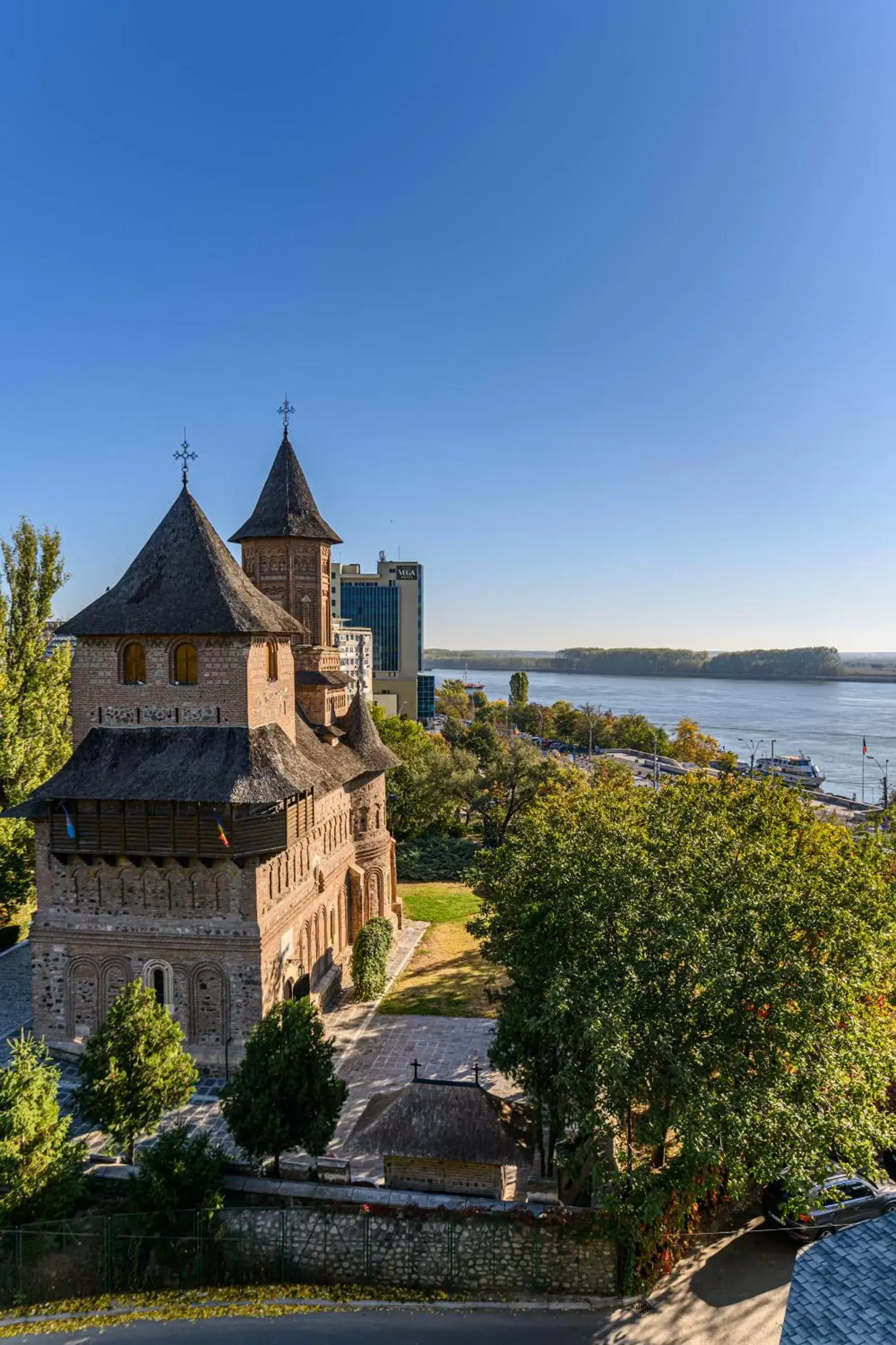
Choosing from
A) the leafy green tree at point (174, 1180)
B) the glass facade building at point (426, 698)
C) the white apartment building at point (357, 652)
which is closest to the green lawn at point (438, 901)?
the leafy green tree at point (174, 1180)

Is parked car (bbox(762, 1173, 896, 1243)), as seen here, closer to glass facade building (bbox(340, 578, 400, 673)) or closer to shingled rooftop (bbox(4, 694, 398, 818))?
shingled rooftop (bbox(4, 694, 398, 818))

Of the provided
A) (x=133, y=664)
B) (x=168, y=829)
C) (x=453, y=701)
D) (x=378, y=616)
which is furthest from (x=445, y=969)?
(x=453, y=701)

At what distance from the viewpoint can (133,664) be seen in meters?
23.0

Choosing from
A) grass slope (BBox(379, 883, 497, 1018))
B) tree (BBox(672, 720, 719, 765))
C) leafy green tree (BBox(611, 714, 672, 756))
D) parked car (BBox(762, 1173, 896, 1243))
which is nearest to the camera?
parked car (BBox(762, 1173, 896, 1243))

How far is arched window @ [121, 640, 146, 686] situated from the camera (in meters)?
22.9

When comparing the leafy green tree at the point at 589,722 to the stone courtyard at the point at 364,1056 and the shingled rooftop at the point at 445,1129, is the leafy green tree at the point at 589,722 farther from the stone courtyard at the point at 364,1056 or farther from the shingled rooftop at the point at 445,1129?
the shingled rooftop at the point at 445,1129

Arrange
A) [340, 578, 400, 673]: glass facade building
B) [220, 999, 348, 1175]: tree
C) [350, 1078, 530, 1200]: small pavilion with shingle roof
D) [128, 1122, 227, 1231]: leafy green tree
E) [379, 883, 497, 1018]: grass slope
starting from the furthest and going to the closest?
[340, 578, 400, 673]: glass facade building
[379, 883, 497, 1018]: grass slope
[350, 1078, 530, 1200]: small pavilion with shingle roof
[220, 999, 348, 1175]: tree
[128, 1122, 227, 1231]: leafy green tree

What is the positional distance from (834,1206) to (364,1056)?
42.8 feet

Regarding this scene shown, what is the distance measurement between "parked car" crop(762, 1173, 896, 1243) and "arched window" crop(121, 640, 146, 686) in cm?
2047

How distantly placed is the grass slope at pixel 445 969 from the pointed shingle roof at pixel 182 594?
1240cm

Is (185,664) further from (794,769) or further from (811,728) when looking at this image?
(811,728)

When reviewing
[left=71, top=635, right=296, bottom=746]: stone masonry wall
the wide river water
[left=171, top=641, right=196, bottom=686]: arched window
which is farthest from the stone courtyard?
the wide river water

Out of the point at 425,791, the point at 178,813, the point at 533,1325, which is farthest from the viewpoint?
the point at 425,791

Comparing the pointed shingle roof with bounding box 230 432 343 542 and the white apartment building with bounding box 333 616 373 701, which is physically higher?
the pointed shingle roof with bounding box 230 432 343 542
